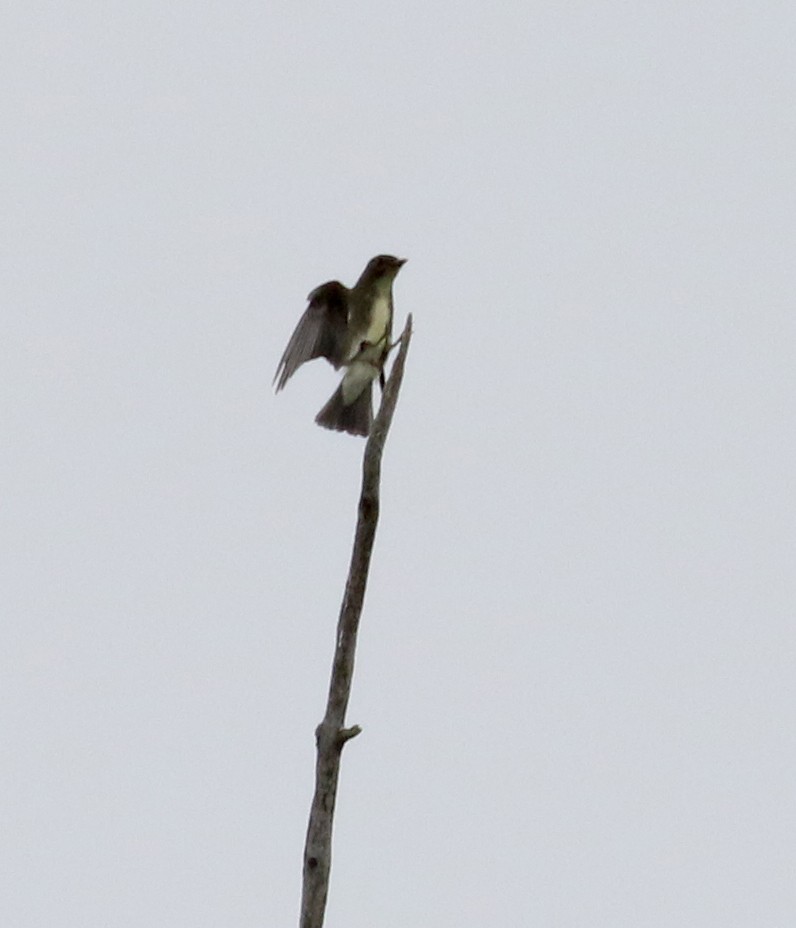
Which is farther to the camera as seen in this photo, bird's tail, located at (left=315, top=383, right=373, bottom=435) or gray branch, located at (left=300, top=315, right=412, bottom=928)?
bird's tail, located at (left=315, top=383, right=373, bottom=435)

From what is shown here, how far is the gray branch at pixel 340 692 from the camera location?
320 inches

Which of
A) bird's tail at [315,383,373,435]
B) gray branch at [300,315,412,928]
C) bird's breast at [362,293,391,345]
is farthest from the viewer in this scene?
bird's tail at [315,383,373,435]

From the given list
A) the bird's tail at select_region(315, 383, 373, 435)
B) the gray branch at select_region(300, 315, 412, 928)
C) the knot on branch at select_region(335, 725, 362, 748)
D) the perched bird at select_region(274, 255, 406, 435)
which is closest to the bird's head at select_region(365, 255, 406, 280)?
the perched bird at select_region(274, 255, 406, 435)

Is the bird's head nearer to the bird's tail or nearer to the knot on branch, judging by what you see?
the bird's tail

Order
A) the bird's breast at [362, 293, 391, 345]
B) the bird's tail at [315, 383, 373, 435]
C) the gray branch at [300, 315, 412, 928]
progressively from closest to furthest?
the gray branch at [300, 315, 412, 928] → the bird's breast at [362, 293, 391, 345] → the bird's tail at [315, 383, 373, 435]

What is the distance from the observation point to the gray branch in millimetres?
8125

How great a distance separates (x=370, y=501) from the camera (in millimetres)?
8227

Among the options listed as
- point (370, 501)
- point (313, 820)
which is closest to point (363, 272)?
point (370, 501)

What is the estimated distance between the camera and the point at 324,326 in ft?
34.8

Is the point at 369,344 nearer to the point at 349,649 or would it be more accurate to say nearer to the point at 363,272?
the point at 363,272

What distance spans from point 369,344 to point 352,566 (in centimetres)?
242

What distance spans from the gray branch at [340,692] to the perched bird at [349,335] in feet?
7.14

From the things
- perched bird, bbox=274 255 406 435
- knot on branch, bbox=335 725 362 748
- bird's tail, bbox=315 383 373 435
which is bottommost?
knot on branch, bbox=335 725 362 748

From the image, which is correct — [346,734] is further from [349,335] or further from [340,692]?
[349,335]
